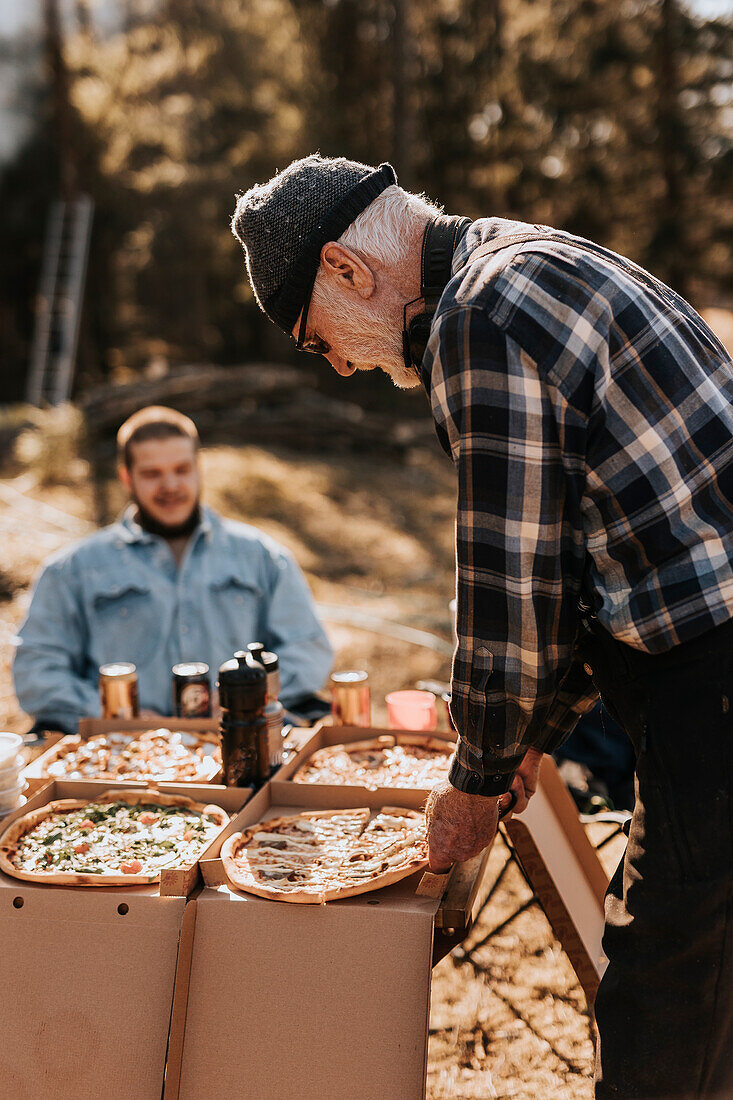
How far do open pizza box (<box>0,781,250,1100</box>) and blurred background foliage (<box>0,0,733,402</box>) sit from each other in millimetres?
10260

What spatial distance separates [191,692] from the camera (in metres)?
2.25

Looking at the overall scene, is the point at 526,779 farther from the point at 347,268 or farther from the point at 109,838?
the point at 347,268

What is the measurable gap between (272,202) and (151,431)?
1689mm

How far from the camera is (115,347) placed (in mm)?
12641

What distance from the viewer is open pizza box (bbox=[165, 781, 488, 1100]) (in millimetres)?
1414

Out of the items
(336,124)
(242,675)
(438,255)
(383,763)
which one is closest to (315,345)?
(438,255)

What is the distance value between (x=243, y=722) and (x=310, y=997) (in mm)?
553

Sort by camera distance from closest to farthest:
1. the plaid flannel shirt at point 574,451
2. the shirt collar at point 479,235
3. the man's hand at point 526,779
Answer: the plaid flannel shirt at point 574,451 → the shirt collar at point 479,235 → the man's hand at point 526,779

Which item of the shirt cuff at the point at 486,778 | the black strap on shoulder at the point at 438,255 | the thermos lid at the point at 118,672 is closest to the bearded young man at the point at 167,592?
the thermos lid at the point at 118,672

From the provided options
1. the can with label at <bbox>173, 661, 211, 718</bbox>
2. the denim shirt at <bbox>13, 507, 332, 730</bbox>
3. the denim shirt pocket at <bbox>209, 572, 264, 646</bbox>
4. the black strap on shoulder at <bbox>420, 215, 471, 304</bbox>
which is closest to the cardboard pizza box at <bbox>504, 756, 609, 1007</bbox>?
the can with label at <bbox>173, 661, 211, 718</bbox>

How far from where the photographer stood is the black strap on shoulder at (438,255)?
138 centimetres

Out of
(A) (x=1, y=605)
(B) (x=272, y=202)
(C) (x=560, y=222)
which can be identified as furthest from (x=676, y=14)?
(B) (x=272, y=202)

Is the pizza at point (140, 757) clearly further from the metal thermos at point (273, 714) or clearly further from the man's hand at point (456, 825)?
the man's hand at point (456, 825)

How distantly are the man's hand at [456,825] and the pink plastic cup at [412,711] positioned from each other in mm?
686
